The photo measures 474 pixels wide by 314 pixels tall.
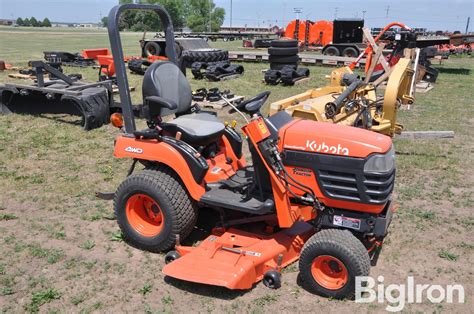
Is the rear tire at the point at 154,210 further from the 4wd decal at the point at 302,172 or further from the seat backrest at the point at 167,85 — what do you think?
the 4wd decal at the point at 302,172

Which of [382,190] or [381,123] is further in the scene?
[381,123]

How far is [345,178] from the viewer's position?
3230 millimetres

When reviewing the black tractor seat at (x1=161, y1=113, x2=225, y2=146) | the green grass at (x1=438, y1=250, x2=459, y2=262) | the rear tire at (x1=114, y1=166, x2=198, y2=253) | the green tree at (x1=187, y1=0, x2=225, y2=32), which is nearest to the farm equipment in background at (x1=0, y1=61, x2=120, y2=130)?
the black tractor seat at (x1=161, y1=113, x2=225, y2=146)

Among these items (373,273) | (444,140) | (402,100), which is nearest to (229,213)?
(373,273)

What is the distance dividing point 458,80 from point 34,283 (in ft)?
48.7

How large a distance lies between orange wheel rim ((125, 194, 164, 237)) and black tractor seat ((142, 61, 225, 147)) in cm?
65

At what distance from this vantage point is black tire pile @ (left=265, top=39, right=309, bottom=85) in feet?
41.9

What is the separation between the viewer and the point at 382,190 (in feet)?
10.4

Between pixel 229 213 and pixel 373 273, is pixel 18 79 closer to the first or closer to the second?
pixel 229 213

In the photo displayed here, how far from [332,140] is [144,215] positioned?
73.8 inches

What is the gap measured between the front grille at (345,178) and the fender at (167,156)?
84 cm

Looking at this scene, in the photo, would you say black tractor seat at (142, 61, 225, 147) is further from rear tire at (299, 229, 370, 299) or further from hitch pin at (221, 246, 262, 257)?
rear tire at (299, 229, 370, 299)

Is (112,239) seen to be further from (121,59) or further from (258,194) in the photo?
(121,59)

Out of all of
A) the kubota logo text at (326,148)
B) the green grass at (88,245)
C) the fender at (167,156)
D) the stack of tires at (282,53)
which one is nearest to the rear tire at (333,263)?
the kubota logo text at (326,148)
